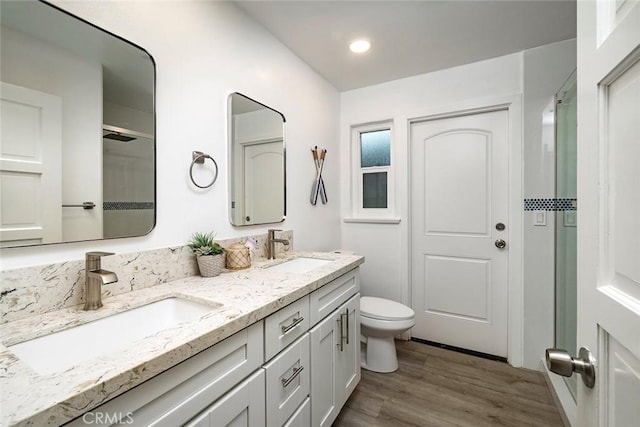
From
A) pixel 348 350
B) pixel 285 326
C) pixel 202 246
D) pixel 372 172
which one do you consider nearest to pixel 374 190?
pixel 372 172

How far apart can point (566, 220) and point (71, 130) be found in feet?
8.75

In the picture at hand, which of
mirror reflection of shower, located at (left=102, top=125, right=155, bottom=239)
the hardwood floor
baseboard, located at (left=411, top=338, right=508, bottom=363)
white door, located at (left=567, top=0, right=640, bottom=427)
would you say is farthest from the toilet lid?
mirror reflection of shower, located at (left=102, top=125, right=155, bottom=239)

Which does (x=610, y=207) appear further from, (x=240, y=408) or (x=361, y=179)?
(x=361, y=179)

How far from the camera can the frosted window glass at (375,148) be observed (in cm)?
273

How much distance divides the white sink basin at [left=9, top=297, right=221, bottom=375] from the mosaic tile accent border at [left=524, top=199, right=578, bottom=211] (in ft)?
7.33

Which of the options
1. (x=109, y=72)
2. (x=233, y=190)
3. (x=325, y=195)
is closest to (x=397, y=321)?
(x=325, y=195)

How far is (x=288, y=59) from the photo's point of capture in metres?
2.08

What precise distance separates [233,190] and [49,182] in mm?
792

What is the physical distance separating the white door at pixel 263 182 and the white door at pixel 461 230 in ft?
4.31

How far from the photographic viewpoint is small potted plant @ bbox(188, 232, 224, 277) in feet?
4.28

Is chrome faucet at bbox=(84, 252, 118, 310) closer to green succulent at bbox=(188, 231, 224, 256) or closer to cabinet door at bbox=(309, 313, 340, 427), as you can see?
green succulent at bbox=(188, 231, 224, 256)

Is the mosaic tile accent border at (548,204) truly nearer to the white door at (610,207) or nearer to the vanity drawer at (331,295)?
the vanity drawer at (331,295)

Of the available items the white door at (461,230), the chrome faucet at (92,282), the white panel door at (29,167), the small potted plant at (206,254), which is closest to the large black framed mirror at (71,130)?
the white panel door at (29,167)

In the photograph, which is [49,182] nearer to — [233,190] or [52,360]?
[52,360]
